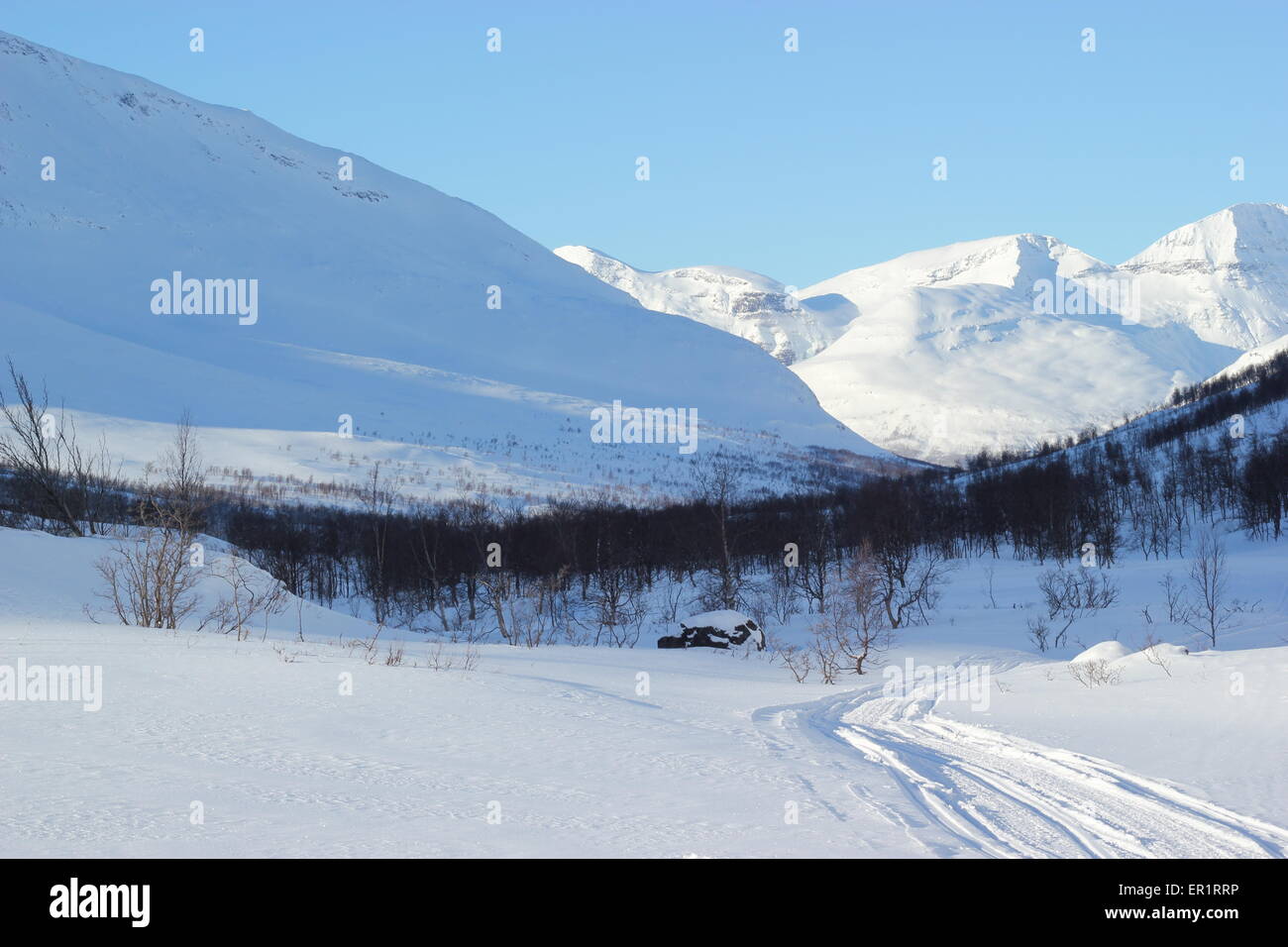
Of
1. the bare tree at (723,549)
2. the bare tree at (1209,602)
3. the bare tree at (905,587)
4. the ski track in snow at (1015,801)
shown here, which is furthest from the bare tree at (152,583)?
the bare tree at (1209,602)

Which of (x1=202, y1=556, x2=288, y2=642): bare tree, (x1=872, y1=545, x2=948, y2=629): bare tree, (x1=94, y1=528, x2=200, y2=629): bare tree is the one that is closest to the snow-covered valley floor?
(x1=94, y1=528, x2=200, y2=629): bare tree

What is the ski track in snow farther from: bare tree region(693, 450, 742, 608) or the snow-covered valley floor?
bare tree region(693, 450, 742, 608)

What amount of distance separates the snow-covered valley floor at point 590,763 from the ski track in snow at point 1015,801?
0.04m

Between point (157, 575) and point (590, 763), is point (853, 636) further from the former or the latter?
point (590, 763)

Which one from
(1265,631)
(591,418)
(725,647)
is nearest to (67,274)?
(591,418)

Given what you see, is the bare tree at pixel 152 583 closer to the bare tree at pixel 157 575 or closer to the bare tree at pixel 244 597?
the bare tree at pixel 157 575

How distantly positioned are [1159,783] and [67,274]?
195 meters

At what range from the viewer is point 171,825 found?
21.2ft

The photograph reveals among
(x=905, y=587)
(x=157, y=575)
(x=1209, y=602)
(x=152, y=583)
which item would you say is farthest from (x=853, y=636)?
(x=157, y=575)

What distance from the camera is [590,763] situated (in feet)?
32.0

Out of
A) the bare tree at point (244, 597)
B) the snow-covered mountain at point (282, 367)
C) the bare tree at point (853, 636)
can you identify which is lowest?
the bare tree at point (853, 636)

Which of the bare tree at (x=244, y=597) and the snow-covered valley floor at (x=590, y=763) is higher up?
the bare tree at (x=244, y=597)

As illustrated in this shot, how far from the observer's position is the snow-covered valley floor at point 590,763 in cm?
682

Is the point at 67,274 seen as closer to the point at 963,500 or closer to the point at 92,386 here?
the point at 92,386
